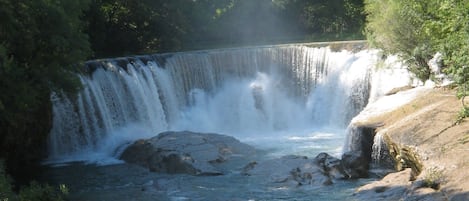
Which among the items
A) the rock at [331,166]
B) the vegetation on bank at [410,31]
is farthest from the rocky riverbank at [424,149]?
the vegetation on bank at [410,31]

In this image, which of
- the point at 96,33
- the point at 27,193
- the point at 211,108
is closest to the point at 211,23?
the point at 96,33

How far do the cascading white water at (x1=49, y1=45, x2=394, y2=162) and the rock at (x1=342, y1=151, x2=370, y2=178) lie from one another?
4.10 m

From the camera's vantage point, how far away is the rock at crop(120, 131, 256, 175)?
15680 millimetres

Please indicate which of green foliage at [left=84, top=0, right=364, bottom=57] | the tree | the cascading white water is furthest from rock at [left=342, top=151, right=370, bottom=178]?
green foliage at [left=84, top=0, right=364, bottom=57]

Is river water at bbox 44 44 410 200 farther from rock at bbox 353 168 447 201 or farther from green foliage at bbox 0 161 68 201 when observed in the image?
green foliage at bbox 0 161 68 201

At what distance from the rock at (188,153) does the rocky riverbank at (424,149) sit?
3543mm

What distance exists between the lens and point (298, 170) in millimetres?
14453

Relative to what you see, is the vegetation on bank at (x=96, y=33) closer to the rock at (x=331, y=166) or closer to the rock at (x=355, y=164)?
the rock at (x=331, y=166)

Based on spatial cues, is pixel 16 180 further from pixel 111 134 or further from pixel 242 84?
pixel 242 84

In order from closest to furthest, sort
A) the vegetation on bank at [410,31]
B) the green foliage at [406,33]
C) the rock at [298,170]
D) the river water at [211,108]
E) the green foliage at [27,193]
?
the green foliage at [27,193] < the rock at [298,170] < the river water at [211,108] < the vegetation on bank at [410,31] < the green foliage at [406,33]

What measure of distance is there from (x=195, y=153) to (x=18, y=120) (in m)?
4.48

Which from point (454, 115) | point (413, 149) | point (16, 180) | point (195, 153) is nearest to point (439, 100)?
point (454, 115)

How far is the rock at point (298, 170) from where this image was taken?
45.5 feet

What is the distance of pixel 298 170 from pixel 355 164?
4.28 ft
